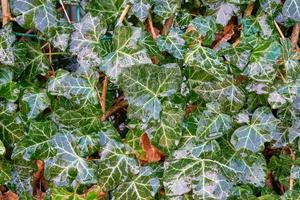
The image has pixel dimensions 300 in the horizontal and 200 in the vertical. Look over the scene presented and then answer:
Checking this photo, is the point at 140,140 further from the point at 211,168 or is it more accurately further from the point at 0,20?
the point at 0,20

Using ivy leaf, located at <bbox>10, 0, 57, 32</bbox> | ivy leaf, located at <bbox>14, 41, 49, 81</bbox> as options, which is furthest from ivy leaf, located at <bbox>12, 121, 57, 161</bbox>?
ivy leaf, located at <bbox>10, 0, 57, 32</bbox>

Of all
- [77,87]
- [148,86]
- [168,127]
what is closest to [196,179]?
[168,127]

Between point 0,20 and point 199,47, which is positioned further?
point 0,20

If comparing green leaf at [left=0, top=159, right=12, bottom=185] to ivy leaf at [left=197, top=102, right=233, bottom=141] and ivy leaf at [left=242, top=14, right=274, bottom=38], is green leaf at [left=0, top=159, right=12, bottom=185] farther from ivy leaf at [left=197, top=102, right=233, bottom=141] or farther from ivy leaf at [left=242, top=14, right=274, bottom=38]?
ivy leaf at [left=242, top=14, right=274, bottom=38]

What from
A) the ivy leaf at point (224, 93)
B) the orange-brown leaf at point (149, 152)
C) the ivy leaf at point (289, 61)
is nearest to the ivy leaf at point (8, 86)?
the orange-brown leaf at point (149, 152)

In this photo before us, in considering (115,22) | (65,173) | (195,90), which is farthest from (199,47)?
(65,173)

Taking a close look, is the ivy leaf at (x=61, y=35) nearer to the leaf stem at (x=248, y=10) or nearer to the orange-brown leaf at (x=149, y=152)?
the orange-brown leaf at (x=149, y=152)

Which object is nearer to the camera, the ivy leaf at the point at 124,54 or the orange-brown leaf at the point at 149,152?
the ivy leaf at the point at 124,54
